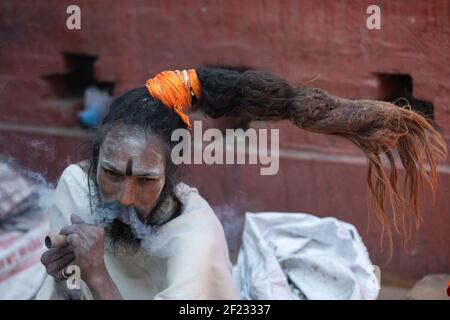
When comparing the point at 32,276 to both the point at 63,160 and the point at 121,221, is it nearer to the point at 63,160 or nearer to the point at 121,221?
the point at 63,160

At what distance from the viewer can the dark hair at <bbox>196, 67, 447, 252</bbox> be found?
222cm

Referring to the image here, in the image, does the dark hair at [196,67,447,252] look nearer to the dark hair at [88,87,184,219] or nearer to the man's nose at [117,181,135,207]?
the dark hair at [88,87,184,219]

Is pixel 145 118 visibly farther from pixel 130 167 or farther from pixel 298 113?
pixel 298 113

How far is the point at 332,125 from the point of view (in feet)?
7.27

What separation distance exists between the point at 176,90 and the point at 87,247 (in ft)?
1.56

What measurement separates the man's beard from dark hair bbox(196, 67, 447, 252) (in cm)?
30

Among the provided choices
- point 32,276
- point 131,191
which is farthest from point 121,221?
point 32,276

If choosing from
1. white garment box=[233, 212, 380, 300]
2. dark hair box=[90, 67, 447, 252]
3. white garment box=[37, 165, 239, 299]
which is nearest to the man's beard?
white garment box=[37, 165, 239, 299]

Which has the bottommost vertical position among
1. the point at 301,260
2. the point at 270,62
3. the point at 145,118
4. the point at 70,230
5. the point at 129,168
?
the point at 301,260

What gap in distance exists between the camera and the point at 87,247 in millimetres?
2131

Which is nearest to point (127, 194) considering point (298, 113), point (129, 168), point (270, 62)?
point (129, 168)

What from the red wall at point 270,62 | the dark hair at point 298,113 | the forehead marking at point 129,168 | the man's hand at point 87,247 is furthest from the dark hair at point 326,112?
the red wall at point 270,62

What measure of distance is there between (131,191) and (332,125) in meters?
0.55

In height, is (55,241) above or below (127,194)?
below
